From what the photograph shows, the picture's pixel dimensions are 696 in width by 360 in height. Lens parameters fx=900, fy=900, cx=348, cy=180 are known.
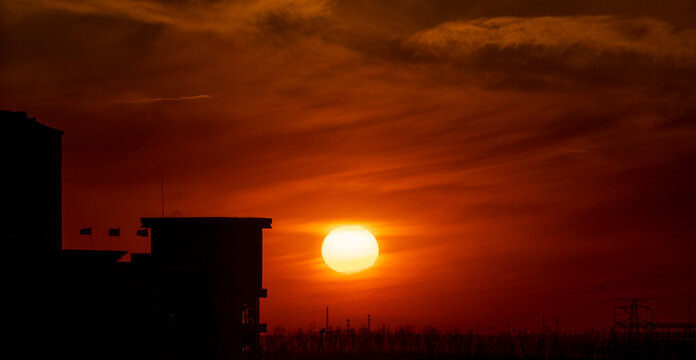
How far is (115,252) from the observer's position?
140 feet

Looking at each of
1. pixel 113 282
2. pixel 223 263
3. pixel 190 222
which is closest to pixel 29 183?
pixel 190 222

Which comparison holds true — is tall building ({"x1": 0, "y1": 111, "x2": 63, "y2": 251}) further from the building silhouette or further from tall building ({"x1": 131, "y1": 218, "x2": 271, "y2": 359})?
tall building ({"x1": 131, "y1": 218, "x2": 271, "y2": 359})

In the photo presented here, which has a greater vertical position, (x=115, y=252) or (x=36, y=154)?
(x=36, y=154)

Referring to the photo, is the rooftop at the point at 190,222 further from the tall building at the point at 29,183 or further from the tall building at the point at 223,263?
the tall building at the point at 29,183

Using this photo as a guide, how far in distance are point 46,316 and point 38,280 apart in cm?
155

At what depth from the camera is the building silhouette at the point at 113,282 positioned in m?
37.8

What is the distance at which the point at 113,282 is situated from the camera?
40312 millimetres

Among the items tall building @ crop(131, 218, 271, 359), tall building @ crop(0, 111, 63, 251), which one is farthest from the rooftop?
tall building @ crop(0, 111, 63, 251)

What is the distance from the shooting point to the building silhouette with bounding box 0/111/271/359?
124 ft

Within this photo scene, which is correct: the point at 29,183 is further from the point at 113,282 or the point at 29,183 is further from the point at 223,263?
the point at 223,263

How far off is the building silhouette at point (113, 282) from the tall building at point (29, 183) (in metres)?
0.05

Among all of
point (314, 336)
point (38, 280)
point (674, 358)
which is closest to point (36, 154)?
point (38, 280)

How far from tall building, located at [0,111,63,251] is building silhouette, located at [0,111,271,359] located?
0.05 m

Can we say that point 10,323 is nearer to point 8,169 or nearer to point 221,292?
point 8,169
